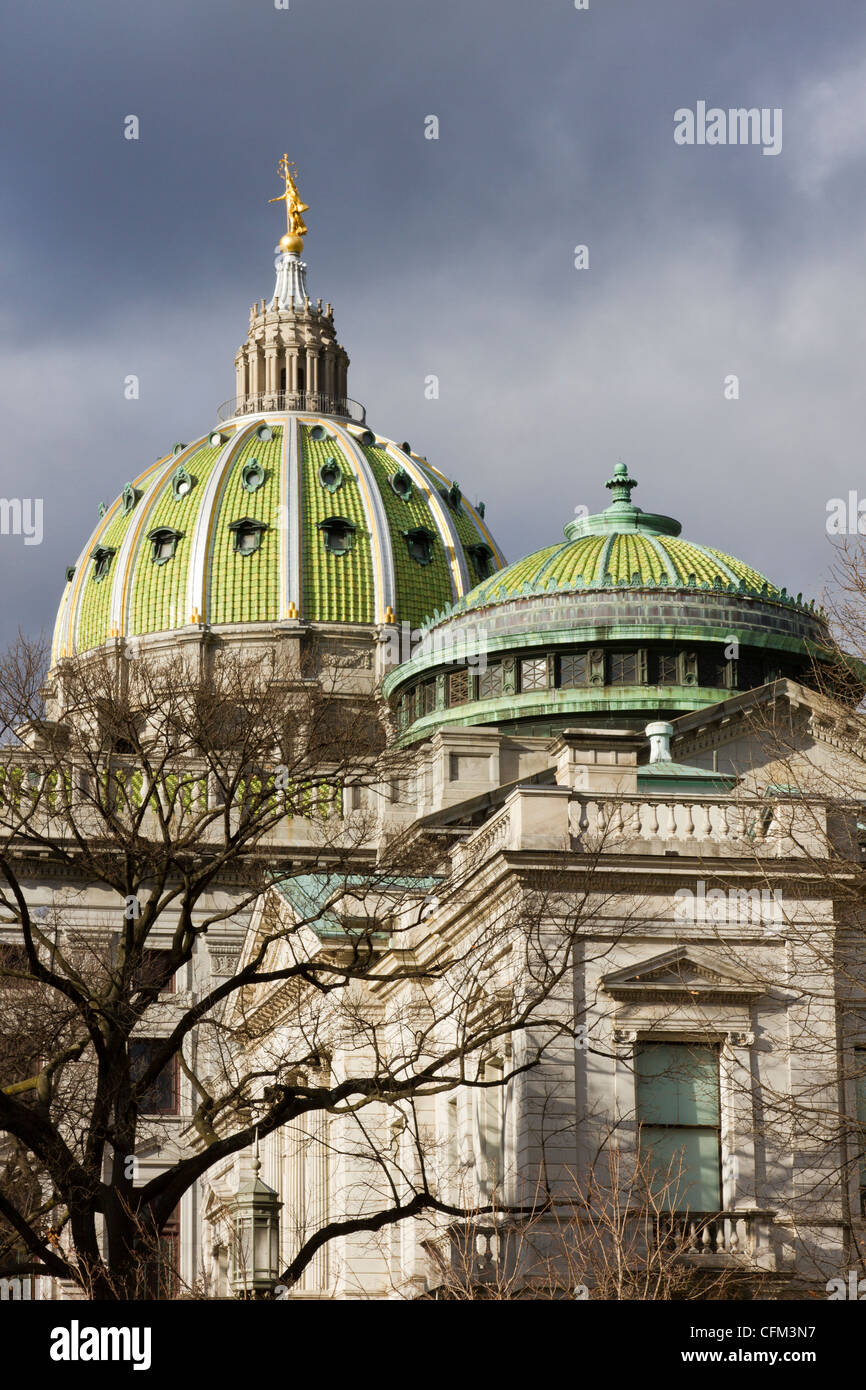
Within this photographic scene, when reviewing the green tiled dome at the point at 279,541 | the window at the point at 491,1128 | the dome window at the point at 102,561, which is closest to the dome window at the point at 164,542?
the green tiled dome at the point at 279,541

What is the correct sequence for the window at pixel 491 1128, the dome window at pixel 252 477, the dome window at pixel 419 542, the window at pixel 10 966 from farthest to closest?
the dome window at pixel 252 477, the dome window at pixel 419 542, the window at pixel 10 966, the window at pixel 491 1128

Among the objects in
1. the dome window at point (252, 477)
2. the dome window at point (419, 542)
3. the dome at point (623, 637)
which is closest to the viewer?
the dome at point (623, 637)

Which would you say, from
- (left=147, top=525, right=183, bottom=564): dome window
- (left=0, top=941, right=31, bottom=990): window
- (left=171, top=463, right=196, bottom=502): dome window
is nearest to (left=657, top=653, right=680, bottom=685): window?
(left=0, top=941, right=31, bottom=990): window

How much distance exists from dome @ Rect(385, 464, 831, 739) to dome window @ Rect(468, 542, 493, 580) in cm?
7142

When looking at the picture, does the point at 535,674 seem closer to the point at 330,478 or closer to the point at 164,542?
the point at 330,478

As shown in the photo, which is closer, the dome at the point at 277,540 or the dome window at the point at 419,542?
the dome at the point at 277,540

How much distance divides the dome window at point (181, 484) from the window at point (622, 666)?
77840 mm

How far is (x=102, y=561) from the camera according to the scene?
134625mm

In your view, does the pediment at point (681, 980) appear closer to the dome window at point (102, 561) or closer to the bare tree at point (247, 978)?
the bare tree at point (247, 978)

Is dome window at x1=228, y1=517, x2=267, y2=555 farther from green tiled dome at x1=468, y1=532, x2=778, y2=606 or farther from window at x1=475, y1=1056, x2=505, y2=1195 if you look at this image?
window at x1=475, y1=1056, x2=505, y2=1195

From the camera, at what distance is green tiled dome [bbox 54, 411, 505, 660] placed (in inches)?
4980

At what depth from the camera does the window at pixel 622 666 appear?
→ 187 ft

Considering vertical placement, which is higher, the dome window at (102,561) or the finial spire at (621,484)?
the dome window at (102,561)

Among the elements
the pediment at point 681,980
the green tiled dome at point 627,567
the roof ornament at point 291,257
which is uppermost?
the roof ornament at point 291,257
